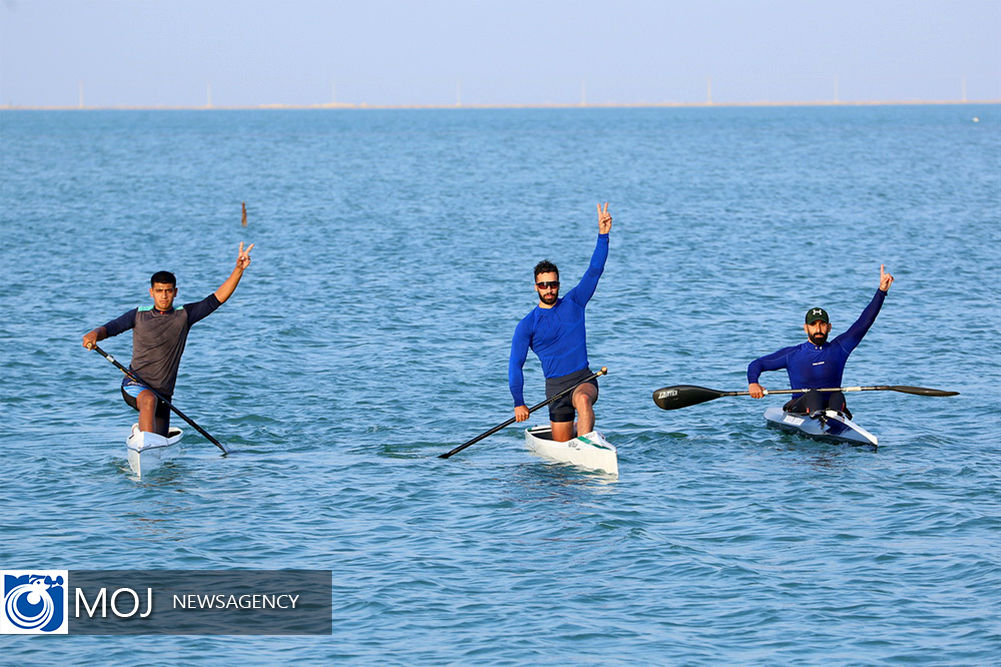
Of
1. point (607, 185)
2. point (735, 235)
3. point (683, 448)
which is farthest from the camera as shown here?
point (607, 185)

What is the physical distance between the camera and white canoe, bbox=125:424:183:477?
57.1 ft

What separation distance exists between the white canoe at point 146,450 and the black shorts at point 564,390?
15.9 feet

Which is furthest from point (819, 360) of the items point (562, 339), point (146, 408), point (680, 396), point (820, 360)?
point (146, 408)

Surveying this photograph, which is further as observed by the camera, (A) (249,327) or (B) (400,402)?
(A) (249,327)

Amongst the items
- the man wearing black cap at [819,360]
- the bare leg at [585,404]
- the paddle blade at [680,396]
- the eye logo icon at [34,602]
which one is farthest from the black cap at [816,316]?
the eye logo icon at [34,602]

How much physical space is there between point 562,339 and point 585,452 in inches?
55.6

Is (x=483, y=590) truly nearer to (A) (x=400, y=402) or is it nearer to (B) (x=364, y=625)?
(B) (x=364, y=625)

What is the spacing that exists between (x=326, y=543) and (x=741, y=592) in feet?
14.4

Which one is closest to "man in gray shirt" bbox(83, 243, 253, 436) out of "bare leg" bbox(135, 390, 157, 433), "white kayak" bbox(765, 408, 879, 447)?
"bare leg" bbox(135, 390, 157, 433)

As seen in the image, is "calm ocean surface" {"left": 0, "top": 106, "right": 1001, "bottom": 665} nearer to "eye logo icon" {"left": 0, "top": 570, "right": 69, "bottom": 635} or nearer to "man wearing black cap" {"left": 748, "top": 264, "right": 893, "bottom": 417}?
"eye logo icon" {"left": 0, "top": 570, "right": 69, "bottom": 635}

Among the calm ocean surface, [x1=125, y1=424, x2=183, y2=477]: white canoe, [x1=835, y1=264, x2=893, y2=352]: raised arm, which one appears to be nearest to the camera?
the calm ocean surface

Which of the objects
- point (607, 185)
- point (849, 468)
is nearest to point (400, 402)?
point (849, 468)

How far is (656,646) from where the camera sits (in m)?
12.2

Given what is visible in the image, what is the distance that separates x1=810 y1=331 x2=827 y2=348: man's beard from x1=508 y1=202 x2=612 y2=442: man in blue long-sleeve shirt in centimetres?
326
